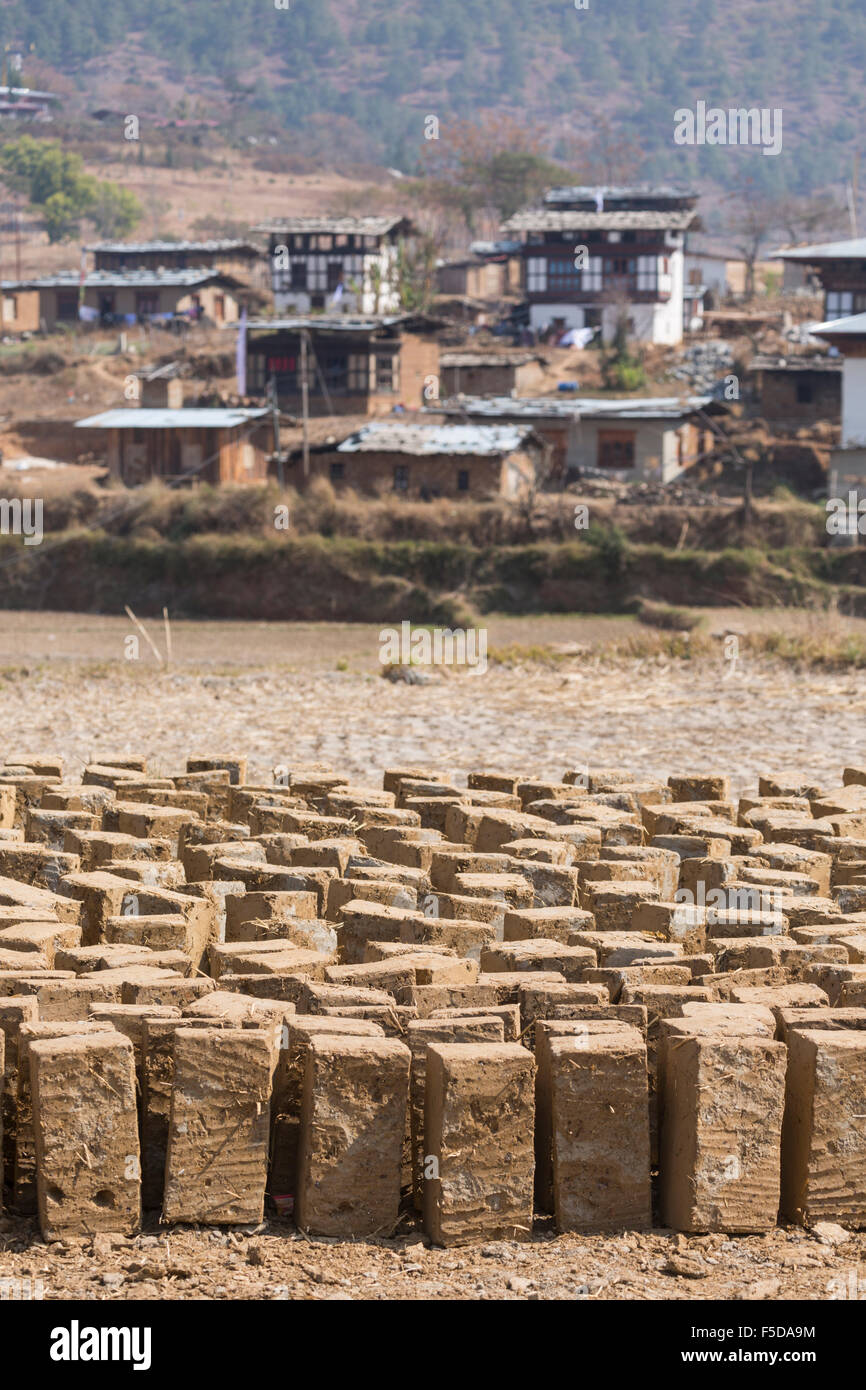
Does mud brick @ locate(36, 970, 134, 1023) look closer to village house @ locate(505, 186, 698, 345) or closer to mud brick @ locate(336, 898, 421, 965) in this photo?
mud brick @ locate(336, 898, 421, 965)

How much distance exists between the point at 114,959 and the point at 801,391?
5434 centimetres

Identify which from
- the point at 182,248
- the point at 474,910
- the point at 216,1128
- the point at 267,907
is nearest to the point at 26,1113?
the point at 216,1128

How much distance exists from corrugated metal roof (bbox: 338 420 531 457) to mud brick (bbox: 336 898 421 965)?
42.8 meters

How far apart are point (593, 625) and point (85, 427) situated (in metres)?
21.4

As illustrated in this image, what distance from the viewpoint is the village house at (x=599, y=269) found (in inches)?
2862

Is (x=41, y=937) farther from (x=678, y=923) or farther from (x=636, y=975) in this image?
(x=678, y=923)

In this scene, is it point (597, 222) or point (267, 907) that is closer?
point (267, 907)

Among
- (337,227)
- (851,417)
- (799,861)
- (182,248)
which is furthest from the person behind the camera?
(182,248)

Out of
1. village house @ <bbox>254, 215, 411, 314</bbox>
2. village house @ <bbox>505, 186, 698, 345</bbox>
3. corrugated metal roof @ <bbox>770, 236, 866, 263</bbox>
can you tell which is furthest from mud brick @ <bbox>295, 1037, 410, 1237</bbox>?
village house @ <bbox>254, 215, 411, 314</bbox>

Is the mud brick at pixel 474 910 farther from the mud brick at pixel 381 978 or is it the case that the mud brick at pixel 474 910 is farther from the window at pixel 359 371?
the window at pixel 359 371

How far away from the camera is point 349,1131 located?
5.84 meters

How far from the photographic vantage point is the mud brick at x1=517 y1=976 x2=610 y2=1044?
21.6 ft

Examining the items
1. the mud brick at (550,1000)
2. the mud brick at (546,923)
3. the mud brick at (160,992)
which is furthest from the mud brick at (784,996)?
the mud brick at (160,992)

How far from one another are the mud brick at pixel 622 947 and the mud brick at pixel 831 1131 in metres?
1.49
